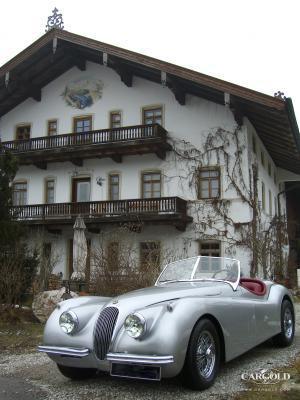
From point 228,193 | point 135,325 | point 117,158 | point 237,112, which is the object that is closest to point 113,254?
point 135,325

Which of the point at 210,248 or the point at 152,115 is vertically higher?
the point at 152,115

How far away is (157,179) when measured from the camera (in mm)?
25328

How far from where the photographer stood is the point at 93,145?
25094mm

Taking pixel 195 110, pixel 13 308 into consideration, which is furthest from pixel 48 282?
pixel 195 110

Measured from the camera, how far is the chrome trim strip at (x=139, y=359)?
4684 millimetres

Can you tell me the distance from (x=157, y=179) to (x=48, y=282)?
38.0 feet

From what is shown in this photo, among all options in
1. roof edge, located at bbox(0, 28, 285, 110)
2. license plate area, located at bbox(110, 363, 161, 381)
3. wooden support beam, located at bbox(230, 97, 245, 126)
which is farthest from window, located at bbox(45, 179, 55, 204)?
license plate area, located at bbox(110, 363, 161, 381)

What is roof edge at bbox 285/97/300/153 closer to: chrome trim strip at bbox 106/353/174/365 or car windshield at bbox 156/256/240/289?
car windshield at bbox 156/256/240/289

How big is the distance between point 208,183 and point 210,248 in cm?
329

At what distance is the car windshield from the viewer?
6.79 meters

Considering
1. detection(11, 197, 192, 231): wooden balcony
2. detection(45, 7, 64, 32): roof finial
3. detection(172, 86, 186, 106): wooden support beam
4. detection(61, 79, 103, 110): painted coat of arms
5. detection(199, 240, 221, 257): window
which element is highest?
detection(45, 7, 64, 32): roof finial

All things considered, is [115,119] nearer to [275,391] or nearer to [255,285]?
[255,285]

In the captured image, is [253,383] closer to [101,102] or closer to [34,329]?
[34,329]

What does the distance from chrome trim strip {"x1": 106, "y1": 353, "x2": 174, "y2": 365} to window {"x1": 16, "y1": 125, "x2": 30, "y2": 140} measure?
2565cm
